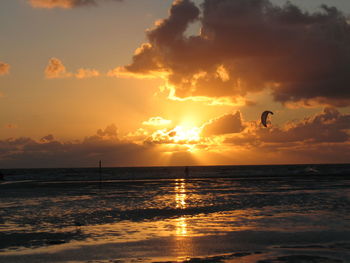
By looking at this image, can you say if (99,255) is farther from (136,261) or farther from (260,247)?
(260,247)

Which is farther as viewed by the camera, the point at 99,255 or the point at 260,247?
the point at 260,247

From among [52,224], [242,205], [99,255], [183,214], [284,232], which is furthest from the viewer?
[242,205]

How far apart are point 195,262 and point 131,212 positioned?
13.2 m

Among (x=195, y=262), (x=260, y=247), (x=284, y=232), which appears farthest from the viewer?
(x=284, y=232)

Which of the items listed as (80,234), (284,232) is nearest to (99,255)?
(80,234)

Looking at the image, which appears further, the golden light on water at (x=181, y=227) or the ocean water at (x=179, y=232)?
the golden light on water at (x=181, y=227)

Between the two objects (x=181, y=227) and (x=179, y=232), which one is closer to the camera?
(x=179, y=232)

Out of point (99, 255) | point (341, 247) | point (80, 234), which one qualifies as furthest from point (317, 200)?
point (99, 255)

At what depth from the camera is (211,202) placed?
102 feet

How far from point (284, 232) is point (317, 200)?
14.4m

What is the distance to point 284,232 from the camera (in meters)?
18.2

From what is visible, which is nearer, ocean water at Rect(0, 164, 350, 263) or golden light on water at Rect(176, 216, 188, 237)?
ocean water at Rect(0, 164, 350, 263)

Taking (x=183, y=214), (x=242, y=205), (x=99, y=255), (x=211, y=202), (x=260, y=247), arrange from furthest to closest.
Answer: (x=211, y=202), (x=242, y=205), (x=183, y=214), (x=260, y=247), (x=99, y=255)

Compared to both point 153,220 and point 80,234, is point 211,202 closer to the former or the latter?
point 153,220
